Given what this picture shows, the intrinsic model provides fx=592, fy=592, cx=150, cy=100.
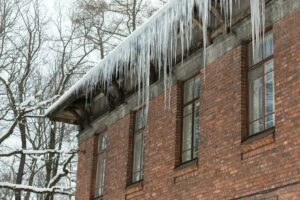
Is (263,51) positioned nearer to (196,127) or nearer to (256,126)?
(256,126)

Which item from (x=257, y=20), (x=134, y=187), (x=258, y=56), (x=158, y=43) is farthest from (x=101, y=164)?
(x=257, y=20)

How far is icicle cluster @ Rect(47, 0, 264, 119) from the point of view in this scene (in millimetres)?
10323

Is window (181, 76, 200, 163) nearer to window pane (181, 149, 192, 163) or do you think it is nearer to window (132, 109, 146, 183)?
window pane (181, 149, 192, 163)

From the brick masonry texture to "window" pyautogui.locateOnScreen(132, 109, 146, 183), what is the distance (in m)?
0.24

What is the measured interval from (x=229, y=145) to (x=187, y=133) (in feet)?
6.23

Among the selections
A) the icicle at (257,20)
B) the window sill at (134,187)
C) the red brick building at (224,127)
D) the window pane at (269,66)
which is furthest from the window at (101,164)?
the window pane at (269,66)

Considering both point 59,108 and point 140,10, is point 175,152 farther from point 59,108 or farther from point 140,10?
point 140,10

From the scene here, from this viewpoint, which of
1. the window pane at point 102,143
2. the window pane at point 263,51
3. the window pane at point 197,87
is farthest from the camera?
the window pane at point 102,143

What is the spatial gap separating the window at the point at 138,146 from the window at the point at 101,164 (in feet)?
6.69

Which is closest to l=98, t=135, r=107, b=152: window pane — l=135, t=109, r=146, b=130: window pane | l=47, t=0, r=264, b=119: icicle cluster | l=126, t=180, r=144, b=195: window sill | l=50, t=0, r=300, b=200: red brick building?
l=50, t=0, r=300, b=200: red brick building

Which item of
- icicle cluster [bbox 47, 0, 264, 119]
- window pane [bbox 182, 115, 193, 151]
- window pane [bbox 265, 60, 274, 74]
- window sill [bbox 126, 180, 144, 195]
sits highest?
icicle cluster [bbox 47, 0, 264, 119]

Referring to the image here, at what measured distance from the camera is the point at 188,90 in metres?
12.3

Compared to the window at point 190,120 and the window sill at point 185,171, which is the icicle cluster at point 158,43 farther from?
the window sill at point 185,171

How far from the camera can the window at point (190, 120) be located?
1167 cm
